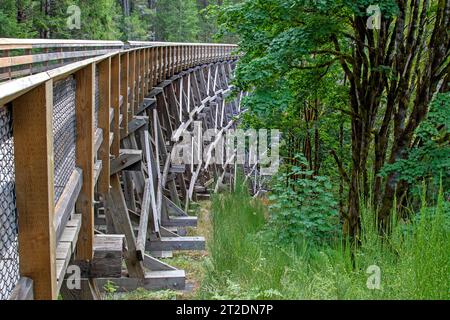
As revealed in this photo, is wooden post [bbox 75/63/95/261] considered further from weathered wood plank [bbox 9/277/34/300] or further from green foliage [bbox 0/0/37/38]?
green foliage [bbox 0/0/37/38]

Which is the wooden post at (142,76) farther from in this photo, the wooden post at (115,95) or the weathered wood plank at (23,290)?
the weathered wood plank at (23,290)

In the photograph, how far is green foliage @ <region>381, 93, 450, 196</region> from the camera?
606 cm

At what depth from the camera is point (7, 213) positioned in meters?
2.16

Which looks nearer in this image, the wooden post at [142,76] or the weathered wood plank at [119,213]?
the weathered wood plank at [119,213]

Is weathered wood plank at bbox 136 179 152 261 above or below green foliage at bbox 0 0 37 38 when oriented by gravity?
below

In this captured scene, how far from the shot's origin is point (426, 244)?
326 centimetres

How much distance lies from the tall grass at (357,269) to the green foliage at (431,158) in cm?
65

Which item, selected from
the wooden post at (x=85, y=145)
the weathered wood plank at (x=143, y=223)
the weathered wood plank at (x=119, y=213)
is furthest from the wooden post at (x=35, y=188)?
the weathered wood plank at (x=143, y=223)

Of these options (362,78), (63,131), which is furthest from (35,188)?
(362,78)

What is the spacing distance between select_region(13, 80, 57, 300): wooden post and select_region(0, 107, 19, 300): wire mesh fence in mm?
28

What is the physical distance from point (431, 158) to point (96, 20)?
24.4 m

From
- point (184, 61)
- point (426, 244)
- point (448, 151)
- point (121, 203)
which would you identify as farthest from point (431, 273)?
point (184, 61)

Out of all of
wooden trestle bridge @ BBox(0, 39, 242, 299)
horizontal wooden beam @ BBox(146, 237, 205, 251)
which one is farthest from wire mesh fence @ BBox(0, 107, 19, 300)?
horizontal wooden beam @ BBox(146, 237, 205, 251)

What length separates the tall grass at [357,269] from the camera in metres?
3.16
